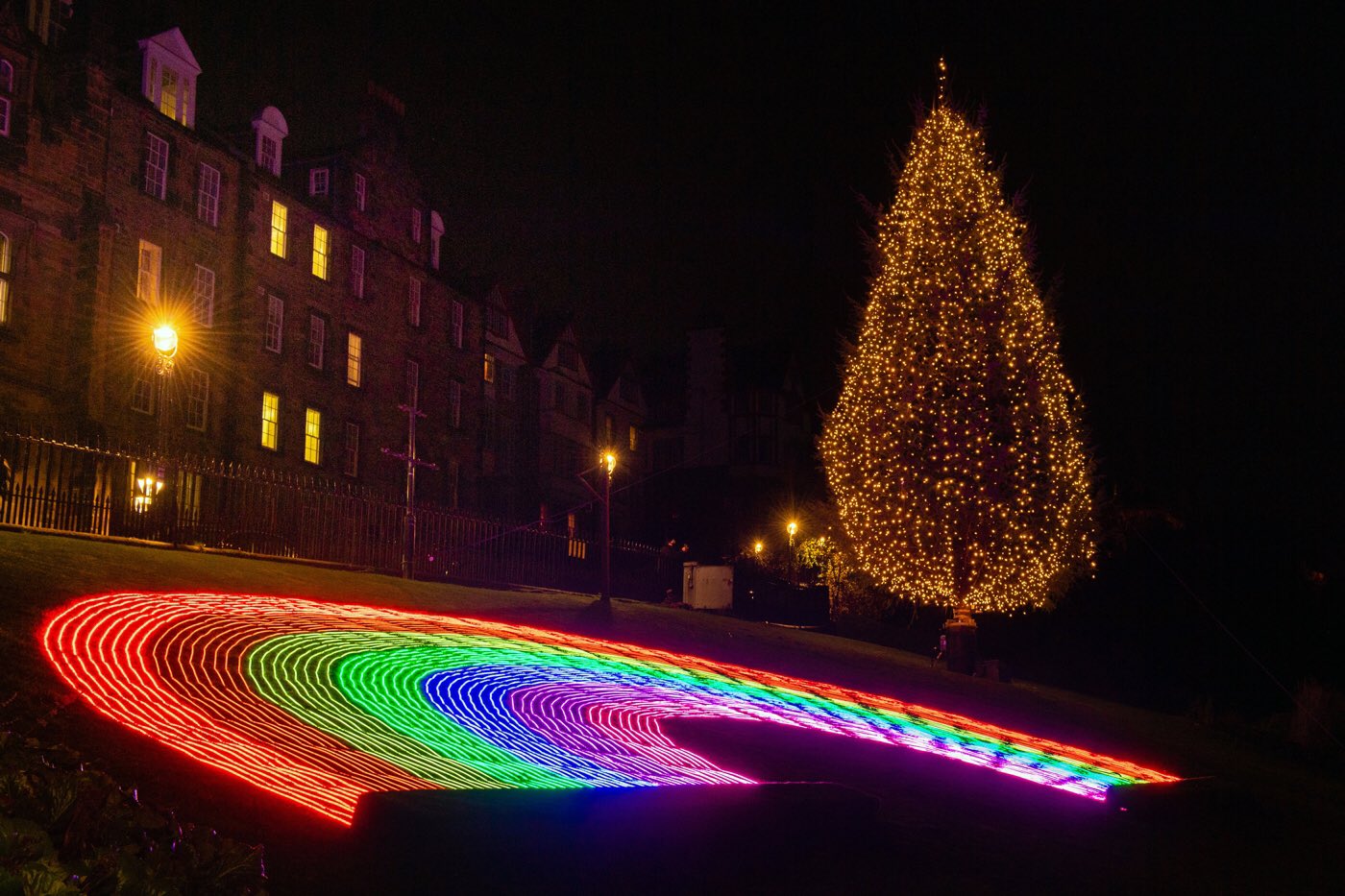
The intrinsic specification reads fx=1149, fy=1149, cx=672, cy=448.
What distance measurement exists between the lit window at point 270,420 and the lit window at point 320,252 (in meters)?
5.49

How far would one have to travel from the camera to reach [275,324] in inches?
1602

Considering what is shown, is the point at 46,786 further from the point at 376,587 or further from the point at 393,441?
the point at 393,441

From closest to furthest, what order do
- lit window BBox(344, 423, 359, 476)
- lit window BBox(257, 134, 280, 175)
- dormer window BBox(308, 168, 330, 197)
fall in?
lit window BBox(257, 134, 280, 175)
lit window BBox(344, 423, 359, 476)
dormer window BBox(308, 168, 330, 197)

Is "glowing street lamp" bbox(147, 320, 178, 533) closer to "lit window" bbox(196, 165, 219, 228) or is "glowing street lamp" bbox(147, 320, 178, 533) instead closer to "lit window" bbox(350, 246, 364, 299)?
"lit window" bbox(196, 165, 219, 228)

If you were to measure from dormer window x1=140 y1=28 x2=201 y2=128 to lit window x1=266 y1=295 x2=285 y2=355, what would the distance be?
6.47 m

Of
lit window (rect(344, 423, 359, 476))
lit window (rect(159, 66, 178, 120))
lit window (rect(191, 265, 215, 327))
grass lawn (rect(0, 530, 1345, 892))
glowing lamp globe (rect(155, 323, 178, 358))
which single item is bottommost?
grass lawn (rect(0, 530, 1345, 892))

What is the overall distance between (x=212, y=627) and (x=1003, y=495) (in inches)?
732

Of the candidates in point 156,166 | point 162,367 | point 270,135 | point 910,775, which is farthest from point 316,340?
point 910,775

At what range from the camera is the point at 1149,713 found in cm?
2667

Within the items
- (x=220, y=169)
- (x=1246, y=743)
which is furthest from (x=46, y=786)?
(x=220, y=169)

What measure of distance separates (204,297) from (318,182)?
9.58 m

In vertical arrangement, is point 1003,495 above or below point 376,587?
above

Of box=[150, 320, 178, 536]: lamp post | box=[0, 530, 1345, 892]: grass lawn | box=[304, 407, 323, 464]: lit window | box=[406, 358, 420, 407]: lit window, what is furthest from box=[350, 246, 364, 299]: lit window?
box=[0, 530, 1345, 892]: grass lawn

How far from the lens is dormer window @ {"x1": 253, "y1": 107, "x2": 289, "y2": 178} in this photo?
41.1 metres
